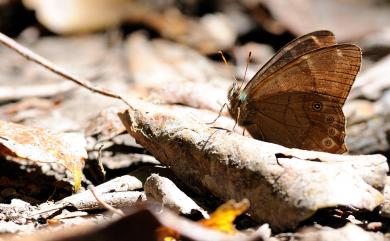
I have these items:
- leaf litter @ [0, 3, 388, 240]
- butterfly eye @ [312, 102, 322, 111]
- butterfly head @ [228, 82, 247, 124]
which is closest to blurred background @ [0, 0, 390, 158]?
butterfly head @ [228, 82, 247, 124]

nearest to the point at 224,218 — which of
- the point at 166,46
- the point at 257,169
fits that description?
the point at 257,169

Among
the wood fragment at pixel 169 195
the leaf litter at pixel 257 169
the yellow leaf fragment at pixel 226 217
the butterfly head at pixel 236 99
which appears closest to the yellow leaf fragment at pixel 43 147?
the leaf litter at pixel 257 169

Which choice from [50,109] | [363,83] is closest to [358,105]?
[363,83]

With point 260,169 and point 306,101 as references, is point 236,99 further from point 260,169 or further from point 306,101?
point 260,169

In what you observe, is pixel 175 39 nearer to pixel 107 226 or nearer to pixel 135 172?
pixel 135 172

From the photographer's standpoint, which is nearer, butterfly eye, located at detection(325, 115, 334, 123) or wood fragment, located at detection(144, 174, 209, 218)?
wood fragment, located at detection(144, 174, 209, 218)

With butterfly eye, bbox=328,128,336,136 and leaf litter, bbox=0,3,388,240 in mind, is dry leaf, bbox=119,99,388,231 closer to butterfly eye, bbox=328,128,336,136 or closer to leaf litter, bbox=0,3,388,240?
leaf litter, bbox=0,3,388,240

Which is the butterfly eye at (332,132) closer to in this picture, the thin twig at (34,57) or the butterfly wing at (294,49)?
the butterfly wing at (294,49)
